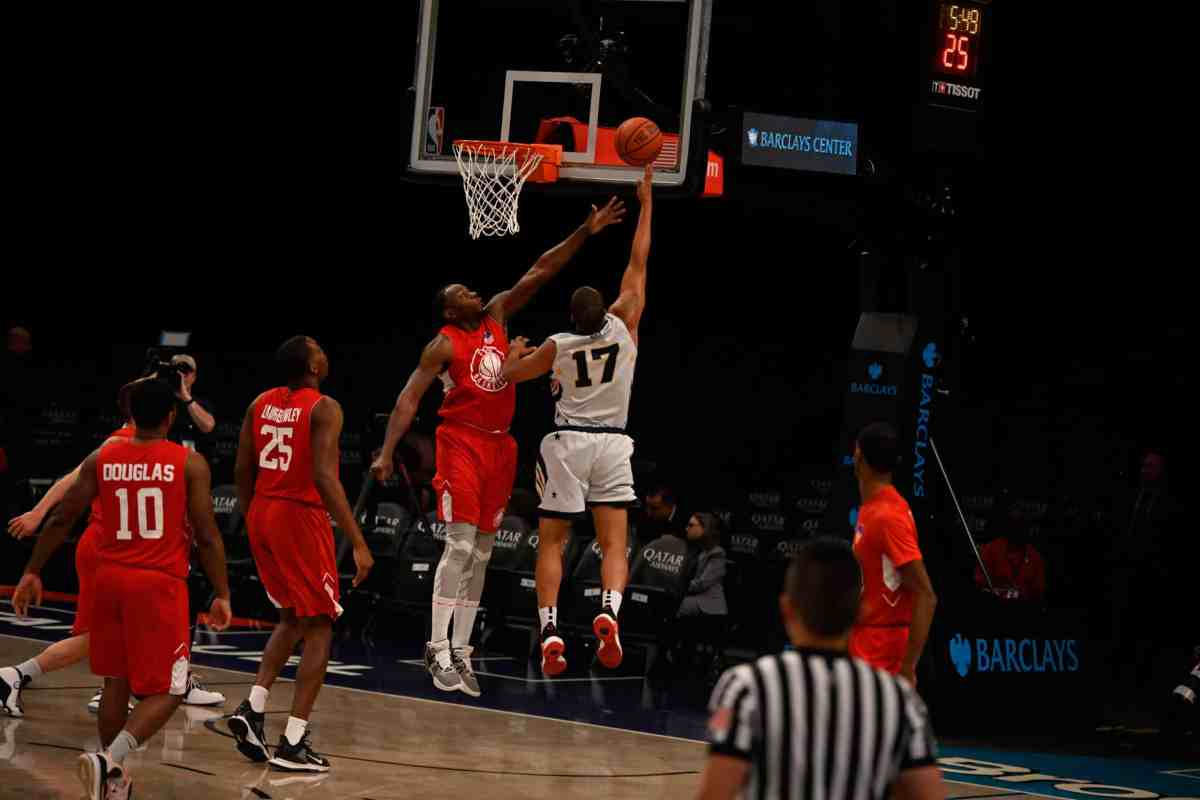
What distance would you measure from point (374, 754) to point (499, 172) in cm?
355

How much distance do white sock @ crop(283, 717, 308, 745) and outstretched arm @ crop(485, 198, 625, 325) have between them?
106 inches

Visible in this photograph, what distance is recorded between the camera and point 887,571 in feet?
21.6

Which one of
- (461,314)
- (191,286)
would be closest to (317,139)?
(191,286)

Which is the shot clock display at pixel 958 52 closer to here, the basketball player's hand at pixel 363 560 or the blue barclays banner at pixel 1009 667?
the blue barclays banner at pixel 1009 667

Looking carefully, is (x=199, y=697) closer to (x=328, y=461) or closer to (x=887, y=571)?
(x=328, y=461)

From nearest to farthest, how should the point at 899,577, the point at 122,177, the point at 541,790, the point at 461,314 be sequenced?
the point at 899,577, the point at 541,790, the point at 461,314, the point at 122,177

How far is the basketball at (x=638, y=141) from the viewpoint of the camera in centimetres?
917

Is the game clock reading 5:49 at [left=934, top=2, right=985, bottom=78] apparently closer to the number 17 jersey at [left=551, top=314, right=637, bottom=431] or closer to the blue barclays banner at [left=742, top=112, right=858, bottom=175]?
the blue barclays banner at [left=742, top=112, right=858, bottom=175]

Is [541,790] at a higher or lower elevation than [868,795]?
lower

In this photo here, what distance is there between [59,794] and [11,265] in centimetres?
1712

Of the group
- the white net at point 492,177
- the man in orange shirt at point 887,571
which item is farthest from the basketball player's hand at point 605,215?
the man in orange shirt at point 887,571

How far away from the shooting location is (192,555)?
50.3 ft

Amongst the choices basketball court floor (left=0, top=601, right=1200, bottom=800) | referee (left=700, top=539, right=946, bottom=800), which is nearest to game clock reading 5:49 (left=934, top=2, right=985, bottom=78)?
basketball court floor (left=0, top=601, right=1200, bottom=800)

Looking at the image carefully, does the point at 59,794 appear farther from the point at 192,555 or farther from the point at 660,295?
the point at 660,295
